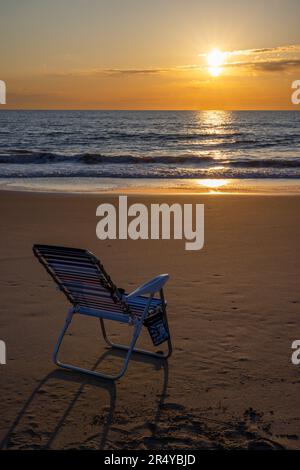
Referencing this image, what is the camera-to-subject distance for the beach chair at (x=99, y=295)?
418 centimetres

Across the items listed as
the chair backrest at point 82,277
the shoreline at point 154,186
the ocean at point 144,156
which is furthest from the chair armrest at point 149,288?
the ocean at point 144,156

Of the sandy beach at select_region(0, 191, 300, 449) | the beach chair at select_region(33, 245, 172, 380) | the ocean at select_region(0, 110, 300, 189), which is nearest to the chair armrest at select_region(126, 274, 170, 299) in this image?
the beach chair at select_region(33, 245, 172, 380)

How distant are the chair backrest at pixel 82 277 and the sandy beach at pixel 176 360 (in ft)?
1.75

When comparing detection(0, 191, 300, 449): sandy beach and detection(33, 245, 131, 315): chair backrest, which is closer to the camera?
detection(0, 191, 300, 449): sandy beach

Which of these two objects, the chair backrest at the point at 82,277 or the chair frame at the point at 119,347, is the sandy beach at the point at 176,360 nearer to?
the chair frame at the point at 119,347

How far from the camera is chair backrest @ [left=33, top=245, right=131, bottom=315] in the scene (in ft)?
13.5

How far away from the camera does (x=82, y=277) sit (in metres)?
4.31

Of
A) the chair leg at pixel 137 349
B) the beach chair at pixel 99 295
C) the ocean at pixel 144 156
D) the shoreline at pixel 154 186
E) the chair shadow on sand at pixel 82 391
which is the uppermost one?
the ocean at pixel 144 156

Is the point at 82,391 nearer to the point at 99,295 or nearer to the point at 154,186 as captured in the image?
the point at 99,295

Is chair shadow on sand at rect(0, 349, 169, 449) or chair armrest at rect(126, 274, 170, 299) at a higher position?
Result: chair armrest at rect(126, 274, 170, 299)

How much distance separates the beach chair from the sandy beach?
0.83 ft

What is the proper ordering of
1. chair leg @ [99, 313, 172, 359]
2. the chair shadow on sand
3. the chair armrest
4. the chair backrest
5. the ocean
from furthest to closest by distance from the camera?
the ocean → chair leg @ [99, 313, 172, 359] → the chair armrest → the chair backrest → the chair shadow on sand

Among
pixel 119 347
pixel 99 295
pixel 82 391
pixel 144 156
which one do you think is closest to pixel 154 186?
pixel 119 347

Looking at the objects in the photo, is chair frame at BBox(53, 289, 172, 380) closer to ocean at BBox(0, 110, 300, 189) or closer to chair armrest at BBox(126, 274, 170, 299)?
chair armrest at BBox(126, 274, 170, 299)
